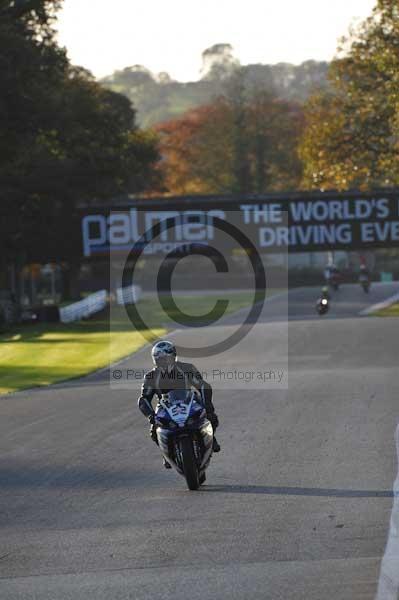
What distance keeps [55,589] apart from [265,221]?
1951 inches

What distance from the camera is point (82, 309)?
58.6m

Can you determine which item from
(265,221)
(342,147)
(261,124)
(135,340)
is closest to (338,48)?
(342,147)

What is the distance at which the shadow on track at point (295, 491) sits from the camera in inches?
448

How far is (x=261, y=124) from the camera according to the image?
10169 cm

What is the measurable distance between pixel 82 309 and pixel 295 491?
155ft

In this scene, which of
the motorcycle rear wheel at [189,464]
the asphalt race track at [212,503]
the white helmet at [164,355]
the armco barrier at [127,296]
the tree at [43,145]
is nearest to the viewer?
the asphalt race track at [212,503]

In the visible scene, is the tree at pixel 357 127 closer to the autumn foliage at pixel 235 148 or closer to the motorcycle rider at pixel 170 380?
the motorcycle rider at pixel 170 380

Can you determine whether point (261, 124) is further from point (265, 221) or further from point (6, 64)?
point (6, 64)

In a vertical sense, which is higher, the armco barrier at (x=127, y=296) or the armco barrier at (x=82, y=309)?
the armco barrier at (x=82, y=309)

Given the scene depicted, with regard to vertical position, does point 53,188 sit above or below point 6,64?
below

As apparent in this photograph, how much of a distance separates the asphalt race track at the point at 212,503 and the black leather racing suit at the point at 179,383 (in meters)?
0.77

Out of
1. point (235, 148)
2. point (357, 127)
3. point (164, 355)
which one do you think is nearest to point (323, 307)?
point (357, 127)

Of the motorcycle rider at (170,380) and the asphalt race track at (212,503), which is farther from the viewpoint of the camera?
the motorcycle rider at (170,380)

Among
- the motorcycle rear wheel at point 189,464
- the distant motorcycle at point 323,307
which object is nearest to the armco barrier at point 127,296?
the distant motorcycle at point 323,307
